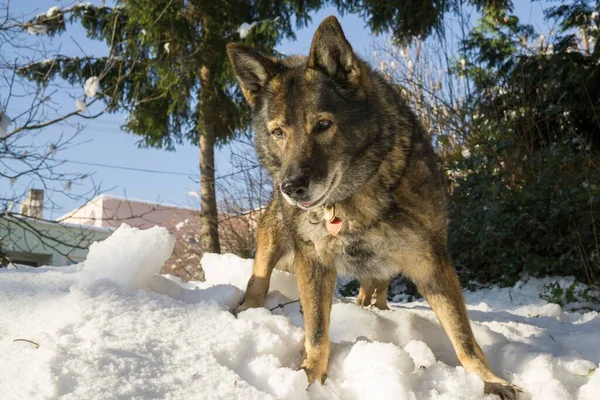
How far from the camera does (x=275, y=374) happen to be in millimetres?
2404

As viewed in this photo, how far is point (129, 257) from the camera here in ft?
9.73

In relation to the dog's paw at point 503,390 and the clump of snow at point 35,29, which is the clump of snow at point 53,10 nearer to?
the clump of snow at point 35,29

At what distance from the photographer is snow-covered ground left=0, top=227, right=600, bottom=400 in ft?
7.13

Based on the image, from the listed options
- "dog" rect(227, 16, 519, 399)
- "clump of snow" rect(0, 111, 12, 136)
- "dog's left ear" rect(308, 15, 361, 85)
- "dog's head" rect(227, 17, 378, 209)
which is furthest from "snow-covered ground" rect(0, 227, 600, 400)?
"clump of snow" rect(0, 111, 12, 136)

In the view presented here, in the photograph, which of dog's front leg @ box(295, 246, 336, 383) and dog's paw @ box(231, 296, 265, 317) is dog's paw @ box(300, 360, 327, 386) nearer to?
dog's front leg @ box(295, 246, 336, 383)

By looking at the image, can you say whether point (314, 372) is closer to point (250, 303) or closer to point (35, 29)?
point (250, 303)

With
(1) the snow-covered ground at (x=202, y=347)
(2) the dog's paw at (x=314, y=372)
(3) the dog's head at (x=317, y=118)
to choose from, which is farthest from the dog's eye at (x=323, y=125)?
(2) the dog's paw at (x=314, y=372)

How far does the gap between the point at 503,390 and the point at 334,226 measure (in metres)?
1.14

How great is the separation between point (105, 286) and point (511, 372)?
7.10 feet

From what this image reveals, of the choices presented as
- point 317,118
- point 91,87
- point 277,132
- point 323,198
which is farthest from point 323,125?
A: point 91,87

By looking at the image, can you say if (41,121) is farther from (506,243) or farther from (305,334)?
(506,243)

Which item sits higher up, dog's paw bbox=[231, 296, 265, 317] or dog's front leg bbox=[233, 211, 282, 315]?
dog's front leg bbox=[233, 211, 282, 315]

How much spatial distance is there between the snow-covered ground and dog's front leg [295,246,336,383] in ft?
0.31

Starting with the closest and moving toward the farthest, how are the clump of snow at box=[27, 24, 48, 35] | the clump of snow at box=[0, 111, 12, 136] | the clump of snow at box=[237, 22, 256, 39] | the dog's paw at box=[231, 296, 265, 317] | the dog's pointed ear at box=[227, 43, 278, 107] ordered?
1. the dog's pointed ear at box=[227, 43, 278, 107]
2. the dog's paw at box=[231, 296, 265, 317]
3. the clump of snow at box=[0, 111, 12, 136]
4. the clump of snow at box=[27, 24, 48, 35]
5. the clump of snow at box=[237, 22, 256, 39]
